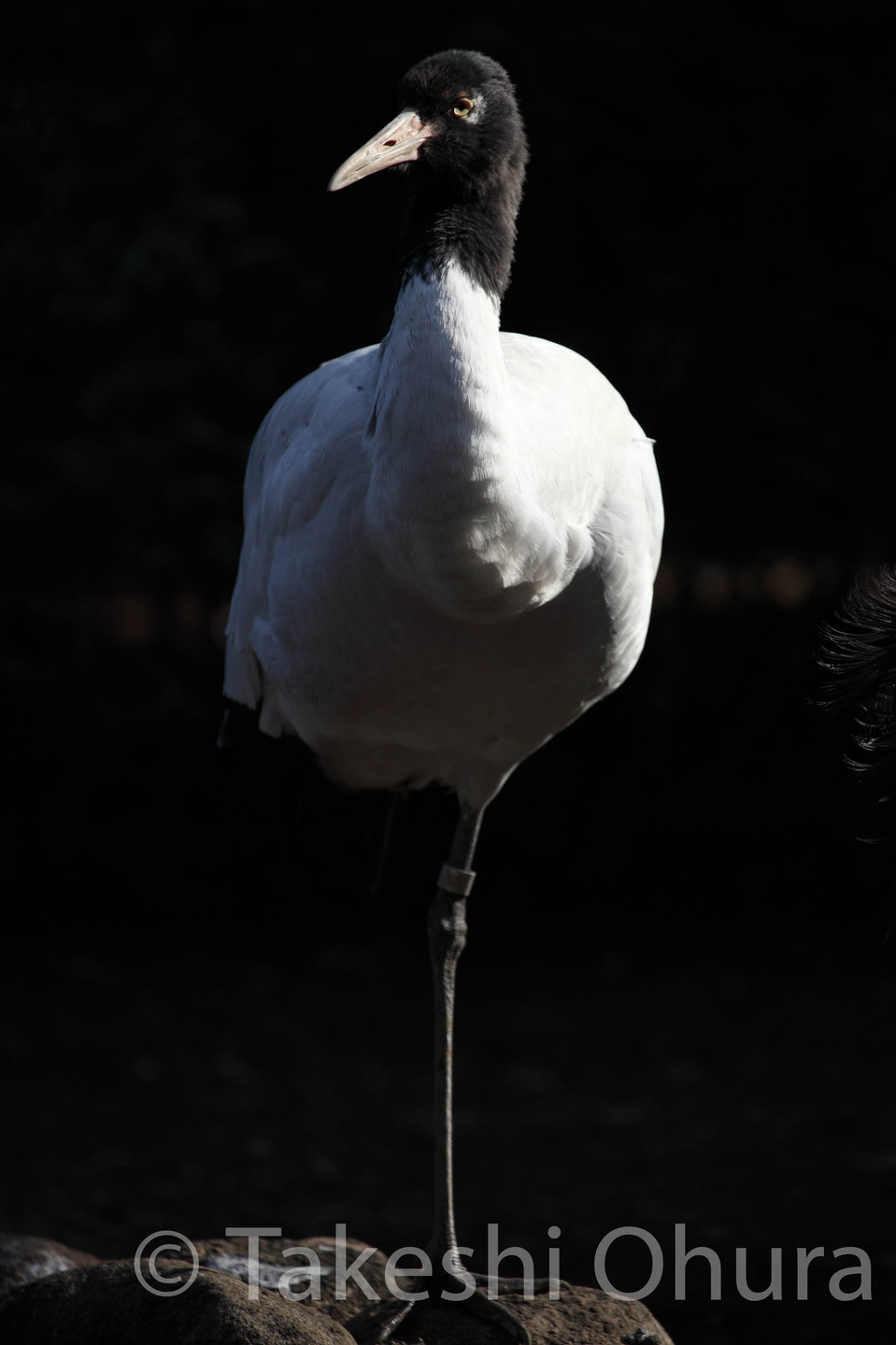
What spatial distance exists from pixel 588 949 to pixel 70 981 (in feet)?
7.00

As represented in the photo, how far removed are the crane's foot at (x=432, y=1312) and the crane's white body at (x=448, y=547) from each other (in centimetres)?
102

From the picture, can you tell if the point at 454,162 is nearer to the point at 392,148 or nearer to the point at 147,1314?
the point at 392,148

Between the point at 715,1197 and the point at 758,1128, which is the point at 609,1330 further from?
the point at 758,1128

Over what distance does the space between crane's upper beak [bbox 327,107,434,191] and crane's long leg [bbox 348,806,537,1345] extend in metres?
1.45

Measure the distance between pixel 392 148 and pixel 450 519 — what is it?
0.68 meters

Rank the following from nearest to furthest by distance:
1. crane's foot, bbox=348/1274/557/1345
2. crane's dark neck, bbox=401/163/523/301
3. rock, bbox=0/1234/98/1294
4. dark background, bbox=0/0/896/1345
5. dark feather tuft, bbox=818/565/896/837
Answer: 1. crane's dark neck, bbox=401/163/523/301
2. dark feather tuft, bbox=818/565/896/837
3. crane's foot, bbox=348/1274/557/1345
4. rock, bbox=0/1234/98/1294
5. dark background, bbox=0/0/896/1345

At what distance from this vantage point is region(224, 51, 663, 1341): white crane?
247 centimetres

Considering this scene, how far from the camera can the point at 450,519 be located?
244 centimetres

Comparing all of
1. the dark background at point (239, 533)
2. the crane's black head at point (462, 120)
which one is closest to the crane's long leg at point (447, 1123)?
the crane's black head at point (462, 120)

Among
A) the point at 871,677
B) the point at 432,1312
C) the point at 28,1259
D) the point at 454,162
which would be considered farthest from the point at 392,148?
the point at 28,1259

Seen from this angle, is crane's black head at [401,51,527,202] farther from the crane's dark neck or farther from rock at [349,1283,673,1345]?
rock at [349,1283,673,1345]

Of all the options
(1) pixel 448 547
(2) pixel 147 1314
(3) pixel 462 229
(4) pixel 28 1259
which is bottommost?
(2) pixel 147 1314

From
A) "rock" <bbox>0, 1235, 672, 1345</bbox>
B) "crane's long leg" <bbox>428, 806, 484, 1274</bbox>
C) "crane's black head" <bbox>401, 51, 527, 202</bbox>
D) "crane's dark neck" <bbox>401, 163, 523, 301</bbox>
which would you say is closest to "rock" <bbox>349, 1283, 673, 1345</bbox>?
"rock" <bbox>0, 1235, 672, 1345</bbox>

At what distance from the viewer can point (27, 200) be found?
19.7 feet
